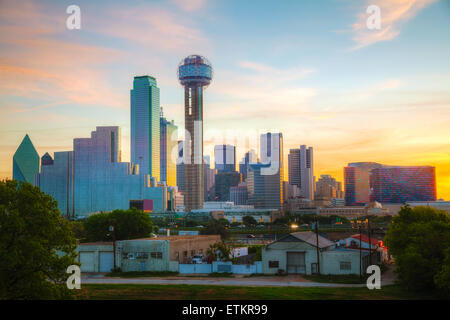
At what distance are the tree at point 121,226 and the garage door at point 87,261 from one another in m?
9.60

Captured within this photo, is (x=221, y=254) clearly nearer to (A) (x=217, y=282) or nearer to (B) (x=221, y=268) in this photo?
(B) (x=221, y=268)

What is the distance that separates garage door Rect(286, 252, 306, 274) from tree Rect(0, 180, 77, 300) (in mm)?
26378

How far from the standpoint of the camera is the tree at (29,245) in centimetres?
1923

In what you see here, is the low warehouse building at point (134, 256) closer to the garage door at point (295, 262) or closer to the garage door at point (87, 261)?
the garage door at point (87, 261)

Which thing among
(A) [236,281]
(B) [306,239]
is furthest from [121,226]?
(B) [306,239]

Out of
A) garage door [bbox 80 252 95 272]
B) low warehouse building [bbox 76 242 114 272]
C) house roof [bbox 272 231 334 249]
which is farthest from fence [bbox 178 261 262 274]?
garage door [bbox 80 252 95 272]

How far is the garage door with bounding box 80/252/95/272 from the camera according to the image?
4697cm

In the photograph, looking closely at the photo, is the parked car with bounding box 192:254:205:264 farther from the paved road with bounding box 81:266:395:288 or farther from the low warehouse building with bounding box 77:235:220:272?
the paved road with bounding box 81:266:395:288

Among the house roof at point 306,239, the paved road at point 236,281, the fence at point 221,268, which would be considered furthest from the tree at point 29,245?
the house roof at point 306,239

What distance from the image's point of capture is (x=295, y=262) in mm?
44156

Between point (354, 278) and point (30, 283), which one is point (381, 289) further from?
point (30, 283)

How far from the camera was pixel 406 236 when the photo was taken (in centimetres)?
3725
